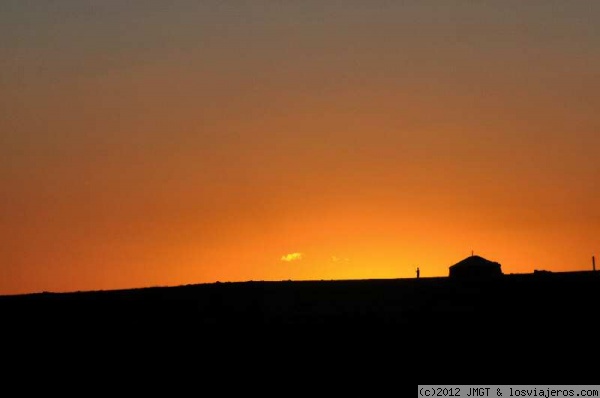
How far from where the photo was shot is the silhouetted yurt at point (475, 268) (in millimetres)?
69438

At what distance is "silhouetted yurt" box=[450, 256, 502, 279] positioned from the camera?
69.4 m

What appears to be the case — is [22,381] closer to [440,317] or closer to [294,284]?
[294,284]

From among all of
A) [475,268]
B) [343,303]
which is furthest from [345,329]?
[475,268]

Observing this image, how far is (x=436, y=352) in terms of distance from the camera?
159 ft

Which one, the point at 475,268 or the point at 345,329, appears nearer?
the point at 345,329

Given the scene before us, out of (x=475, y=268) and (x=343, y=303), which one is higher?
(x=475, y=268)

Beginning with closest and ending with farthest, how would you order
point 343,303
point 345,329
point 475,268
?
1. point 345,329
2. point 343,303
3. point 475,268

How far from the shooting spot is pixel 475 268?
70000 mm

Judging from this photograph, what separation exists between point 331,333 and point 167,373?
700 cm

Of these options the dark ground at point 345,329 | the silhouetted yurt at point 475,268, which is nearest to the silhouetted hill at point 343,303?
the dark ground at point 345,329

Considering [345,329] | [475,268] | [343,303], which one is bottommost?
[345,329]

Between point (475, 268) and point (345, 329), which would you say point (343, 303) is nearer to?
point (345, 329)

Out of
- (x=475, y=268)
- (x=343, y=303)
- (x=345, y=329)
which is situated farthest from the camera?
(x=475, y=268)

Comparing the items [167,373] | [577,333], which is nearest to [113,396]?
[167,373]
